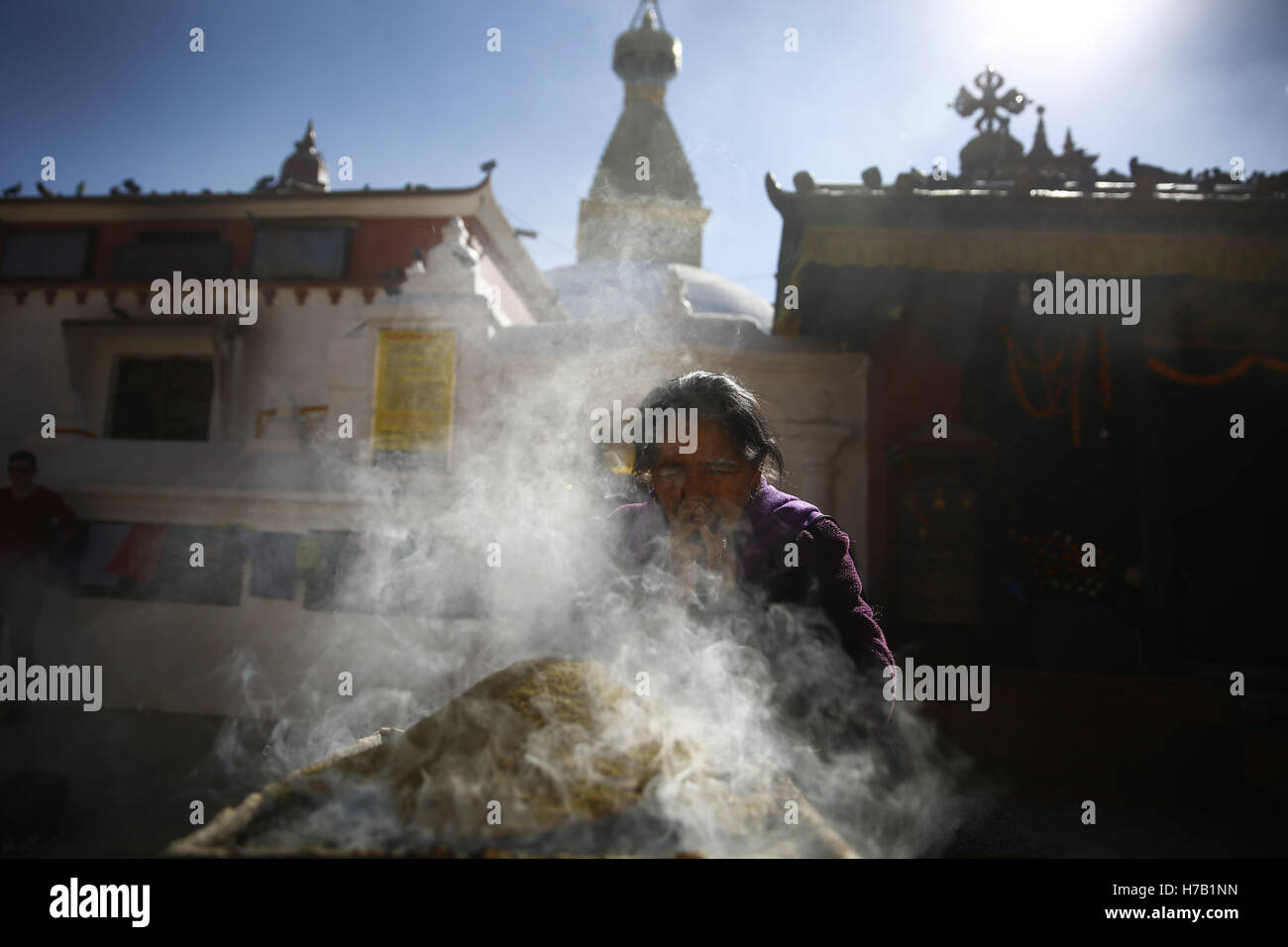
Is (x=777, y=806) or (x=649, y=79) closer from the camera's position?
(x=777, y=806)

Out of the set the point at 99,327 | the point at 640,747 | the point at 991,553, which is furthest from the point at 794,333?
the point at 99,327

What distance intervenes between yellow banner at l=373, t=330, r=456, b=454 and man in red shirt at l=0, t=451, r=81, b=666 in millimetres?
2908

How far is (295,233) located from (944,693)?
11.5m

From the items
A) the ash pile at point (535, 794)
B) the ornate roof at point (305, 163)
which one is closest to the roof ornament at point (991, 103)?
the ash pile at point (535, 794)

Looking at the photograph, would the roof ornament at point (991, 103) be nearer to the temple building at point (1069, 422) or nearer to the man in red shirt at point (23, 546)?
the temple building at point (1069, 422)

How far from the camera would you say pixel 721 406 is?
7.07 feet

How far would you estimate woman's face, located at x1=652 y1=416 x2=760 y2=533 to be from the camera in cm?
212

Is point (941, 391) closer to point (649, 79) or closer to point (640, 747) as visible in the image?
point (640, 747)

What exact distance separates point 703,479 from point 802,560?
0.41 m

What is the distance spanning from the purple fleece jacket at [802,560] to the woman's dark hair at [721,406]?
180mm

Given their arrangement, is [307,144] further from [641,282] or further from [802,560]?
[802,560]

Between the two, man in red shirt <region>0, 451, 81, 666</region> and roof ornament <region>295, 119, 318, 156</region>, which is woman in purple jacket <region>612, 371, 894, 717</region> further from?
roof ornament <region>295, 119, 318, 156</region>

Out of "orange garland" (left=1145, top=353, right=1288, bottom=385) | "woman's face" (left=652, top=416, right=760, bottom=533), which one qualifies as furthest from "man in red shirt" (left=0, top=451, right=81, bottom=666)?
"orange garland" (left=1145, top=353, right=1288, bottom=385)
